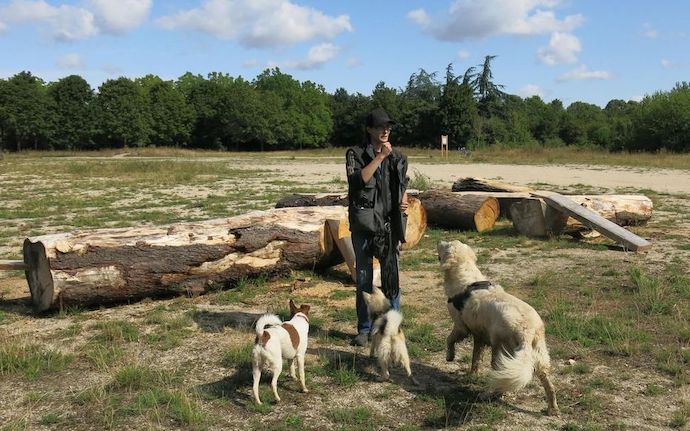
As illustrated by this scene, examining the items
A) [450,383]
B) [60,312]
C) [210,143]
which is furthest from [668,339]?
[210,143]

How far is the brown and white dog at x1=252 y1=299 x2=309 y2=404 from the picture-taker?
4027 mm

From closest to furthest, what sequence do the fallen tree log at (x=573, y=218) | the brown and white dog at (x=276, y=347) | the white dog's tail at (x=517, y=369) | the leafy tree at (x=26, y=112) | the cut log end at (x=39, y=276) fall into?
the white dog's tail at (x=517, y=369) → the brown and white dog at (x=276, y=347) → the cut log end at (x=39, y=276) → the fallen tree log at (x=573, y=218) → the leafy tree at (x=26, y=112)

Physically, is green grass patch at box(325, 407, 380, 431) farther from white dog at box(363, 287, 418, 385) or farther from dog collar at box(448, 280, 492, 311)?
dog collar at box(448, 280, 492, 311)

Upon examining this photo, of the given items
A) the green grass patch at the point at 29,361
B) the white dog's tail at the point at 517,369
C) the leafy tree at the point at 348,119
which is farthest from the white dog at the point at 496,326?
the leafy tree at the point at 348,119

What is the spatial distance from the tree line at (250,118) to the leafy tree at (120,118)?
5.2 inches

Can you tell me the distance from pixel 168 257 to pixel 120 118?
235 feet

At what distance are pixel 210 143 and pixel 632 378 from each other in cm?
7993

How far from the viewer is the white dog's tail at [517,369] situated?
11.9 ft

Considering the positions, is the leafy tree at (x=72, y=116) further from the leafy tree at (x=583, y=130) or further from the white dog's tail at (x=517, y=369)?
the white dog's tail at (x=517, y=369)

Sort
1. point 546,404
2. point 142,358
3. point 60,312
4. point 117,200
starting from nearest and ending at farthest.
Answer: point 546,404 < point 142,358 < point 60,312 < point 117,200

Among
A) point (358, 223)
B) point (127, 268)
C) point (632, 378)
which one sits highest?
point (358, 223)

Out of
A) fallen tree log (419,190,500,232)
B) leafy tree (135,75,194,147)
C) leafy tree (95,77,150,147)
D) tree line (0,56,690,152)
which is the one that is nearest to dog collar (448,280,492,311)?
fallen tree log (419,190,500,232)

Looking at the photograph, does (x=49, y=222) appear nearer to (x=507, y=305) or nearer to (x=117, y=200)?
(x=117, y=200)

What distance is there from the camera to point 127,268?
6480 mm
